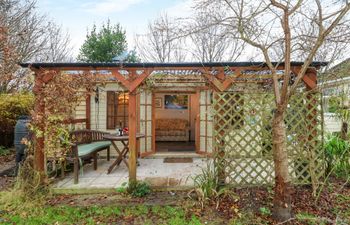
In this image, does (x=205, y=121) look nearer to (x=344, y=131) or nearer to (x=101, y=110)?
(x=101, y=110)

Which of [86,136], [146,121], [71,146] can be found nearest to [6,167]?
[86,136]

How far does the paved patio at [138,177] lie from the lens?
4.37 m

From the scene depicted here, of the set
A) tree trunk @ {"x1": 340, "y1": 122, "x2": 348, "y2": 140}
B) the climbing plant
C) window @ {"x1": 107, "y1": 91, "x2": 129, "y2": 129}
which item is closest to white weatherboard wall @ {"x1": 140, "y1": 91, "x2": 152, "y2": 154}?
window @ {"x1": 107, "y1": 91, "x2": 129, "y2": 129}

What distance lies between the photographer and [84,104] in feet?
23.4

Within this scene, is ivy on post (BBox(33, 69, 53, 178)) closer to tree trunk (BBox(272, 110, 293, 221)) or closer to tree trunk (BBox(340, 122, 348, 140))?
tree trunk (BBox(272, 110, 293, 221))

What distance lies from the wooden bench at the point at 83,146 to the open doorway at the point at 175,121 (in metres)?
3.15

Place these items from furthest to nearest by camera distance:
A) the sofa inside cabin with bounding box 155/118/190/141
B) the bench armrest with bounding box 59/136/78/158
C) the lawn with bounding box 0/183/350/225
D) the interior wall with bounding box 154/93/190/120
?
the interior wall with bounding box 154/93/190/120, the sofa inside cabin with bounding box 155/118/190/141, the bench armrest with bounding box 59/136/78/158, the lawn with bounding box 0/183/350/225

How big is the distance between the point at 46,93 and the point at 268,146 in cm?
425

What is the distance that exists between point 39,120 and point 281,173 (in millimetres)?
4110

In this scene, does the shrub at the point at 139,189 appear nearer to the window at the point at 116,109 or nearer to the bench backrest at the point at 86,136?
the bench backrest at the point at 86,136

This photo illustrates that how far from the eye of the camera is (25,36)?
9.37 metres

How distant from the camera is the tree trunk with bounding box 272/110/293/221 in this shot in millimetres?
3156

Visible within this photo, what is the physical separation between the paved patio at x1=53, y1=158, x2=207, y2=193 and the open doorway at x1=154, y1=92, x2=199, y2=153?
315cm

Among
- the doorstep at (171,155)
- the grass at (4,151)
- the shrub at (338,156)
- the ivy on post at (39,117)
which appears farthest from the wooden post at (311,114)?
the grass at (4,151)
